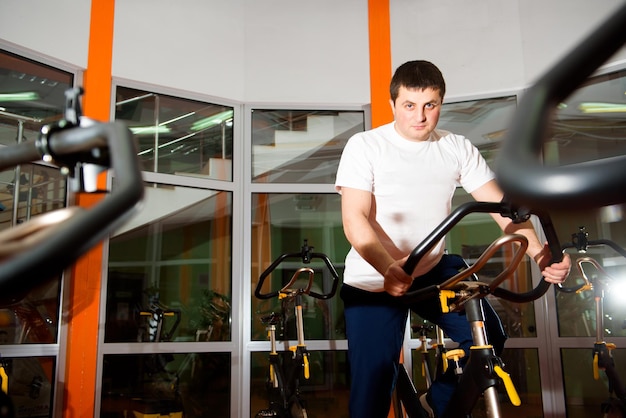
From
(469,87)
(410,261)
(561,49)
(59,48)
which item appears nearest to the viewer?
(410,261)

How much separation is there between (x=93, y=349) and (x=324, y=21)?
9.54 ft

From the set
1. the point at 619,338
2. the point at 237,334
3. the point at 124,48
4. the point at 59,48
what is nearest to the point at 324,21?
the point at 124,48

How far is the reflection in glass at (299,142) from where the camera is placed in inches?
185

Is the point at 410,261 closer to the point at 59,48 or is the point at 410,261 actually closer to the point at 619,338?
the point at 619,338

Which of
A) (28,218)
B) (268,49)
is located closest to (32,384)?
(28,218)

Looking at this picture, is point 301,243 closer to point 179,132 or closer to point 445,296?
point 179,132

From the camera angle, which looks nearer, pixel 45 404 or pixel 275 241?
pixel 45 404

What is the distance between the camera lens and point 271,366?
4.07 metres

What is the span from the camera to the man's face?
7.18 feet

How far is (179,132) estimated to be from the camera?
4.57m

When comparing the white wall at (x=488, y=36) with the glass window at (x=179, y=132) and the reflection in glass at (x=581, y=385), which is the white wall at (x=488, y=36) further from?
the reflection in glass at (x=581, y=385)

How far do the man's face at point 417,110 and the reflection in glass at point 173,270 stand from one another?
8.31ft

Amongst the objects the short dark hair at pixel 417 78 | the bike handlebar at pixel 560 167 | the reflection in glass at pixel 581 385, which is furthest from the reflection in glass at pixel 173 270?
the bike handlebar at pixel 560 167

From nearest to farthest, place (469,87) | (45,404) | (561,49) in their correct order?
(45,404)
(561,49)
(469,87)
